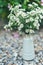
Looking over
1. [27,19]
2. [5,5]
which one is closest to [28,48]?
[27,19]

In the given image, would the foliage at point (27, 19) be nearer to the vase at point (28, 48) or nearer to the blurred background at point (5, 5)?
the vase at point (28, 48)

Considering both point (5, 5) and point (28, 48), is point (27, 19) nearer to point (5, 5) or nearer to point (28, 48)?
point (28, 48)

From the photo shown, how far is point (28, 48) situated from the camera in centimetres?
327

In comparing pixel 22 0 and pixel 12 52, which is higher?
pixel 22 0

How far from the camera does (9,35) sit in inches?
170

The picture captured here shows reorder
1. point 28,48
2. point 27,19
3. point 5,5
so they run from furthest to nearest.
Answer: point 5,5 < point 28,48 < point 27,19

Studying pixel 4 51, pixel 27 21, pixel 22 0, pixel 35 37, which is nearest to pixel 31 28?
pixel 27 21

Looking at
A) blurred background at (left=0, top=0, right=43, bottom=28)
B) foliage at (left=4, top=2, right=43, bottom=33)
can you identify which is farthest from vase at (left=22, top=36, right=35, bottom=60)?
blurred background at (left=0, top=0, right=43, bottom=28)

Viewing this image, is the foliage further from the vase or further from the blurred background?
the blurred background

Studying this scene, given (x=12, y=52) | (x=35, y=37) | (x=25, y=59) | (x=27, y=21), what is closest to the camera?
(x=27, y=21)

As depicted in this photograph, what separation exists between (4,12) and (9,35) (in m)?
0.43

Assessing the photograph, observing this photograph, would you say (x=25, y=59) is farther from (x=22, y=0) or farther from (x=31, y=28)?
(x=22, y=0)

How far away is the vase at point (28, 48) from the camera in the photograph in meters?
3.23

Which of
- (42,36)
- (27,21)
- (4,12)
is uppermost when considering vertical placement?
(27,21)
